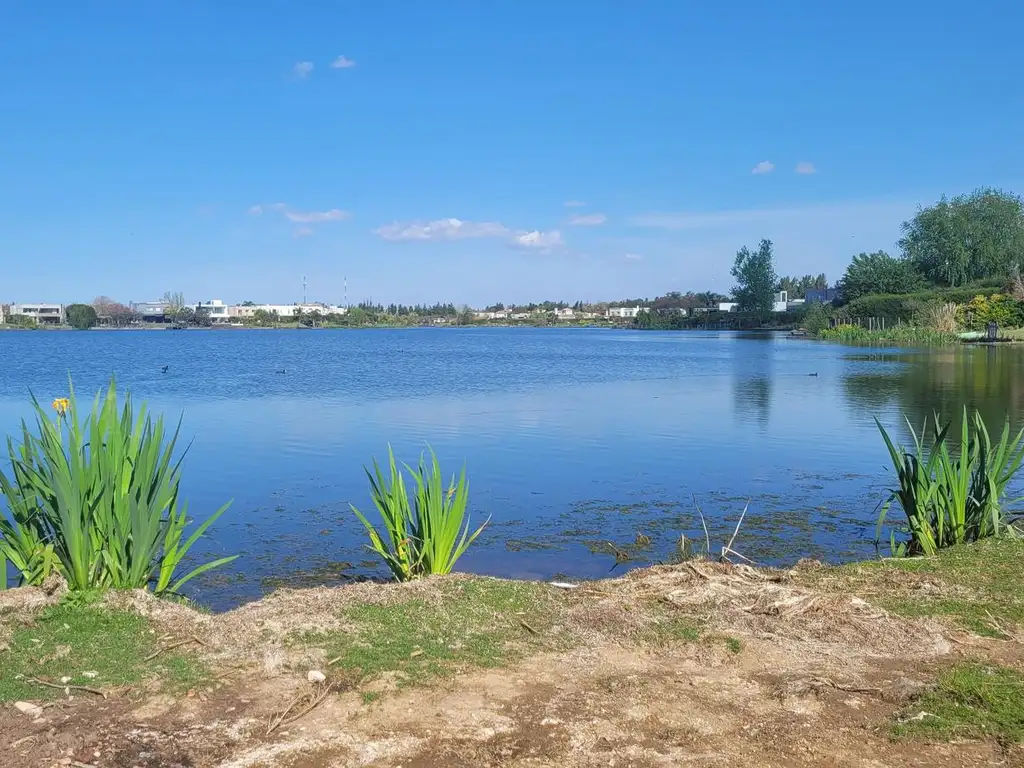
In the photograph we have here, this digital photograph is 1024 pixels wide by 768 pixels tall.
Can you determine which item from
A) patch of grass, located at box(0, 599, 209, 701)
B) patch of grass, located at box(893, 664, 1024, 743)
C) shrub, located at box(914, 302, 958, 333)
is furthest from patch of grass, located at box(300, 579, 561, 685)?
shrub, located at box(914, 302, 958, 333)

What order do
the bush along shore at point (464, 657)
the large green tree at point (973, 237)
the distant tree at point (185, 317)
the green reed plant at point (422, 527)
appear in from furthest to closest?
the distant tree at point (185, 317) < the large green tree at point (973, 237) < the green reed plant at point (422, 527) < the bush along shore at point (464, 657)

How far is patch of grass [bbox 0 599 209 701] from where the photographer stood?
468cm

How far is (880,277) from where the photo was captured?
8888 centimetres

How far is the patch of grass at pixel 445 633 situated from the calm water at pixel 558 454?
2495 millimetres

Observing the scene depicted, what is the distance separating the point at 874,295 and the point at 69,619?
8632 cm

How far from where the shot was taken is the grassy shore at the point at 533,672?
4094 mm

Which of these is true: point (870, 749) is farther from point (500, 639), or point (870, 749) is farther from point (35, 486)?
point (35, 486)

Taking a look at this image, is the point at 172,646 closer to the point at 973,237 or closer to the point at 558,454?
the point at 558,454

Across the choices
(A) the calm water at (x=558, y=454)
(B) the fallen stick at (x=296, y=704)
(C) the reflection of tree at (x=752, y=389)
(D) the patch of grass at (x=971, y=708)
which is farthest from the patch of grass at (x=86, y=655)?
(C) the reflection of tree at (x=752, y=389)

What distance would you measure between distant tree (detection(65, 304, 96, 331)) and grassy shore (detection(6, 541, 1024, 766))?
185233 mm

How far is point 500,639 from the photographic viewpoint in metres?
5.41

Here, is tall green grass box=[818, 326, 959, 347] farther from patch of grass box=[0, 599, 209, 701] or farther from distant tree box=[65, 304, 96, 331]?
distant tree box=[65, 304, 96, 331]

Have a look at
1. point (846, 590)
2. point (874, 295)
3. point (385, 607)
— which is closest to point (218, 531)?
point (385, 607)

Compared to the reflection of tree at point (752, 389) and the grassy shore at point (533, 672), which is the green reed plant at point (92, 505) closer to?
the grassy shore at point (533, 672)
